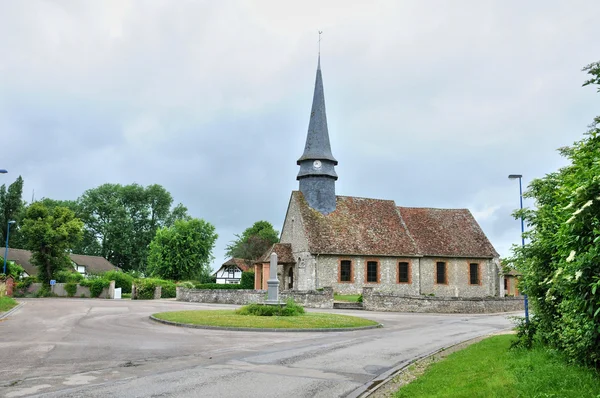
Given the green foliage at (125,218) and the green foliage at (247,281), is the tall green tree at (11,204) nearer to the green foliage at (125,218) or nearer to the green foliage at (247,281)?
the green foliage at (125,218)

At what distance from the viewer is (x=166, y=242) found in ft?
194

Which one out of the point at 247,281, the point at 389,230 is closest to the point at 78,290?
the point at 247,281

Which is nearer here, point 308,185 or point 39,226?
point 308,185

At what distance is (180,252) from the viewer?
58.8 metres

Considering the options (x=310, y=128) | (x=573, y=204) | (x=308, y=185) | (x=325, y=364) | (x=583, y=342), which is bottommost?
(x=325, y=364)

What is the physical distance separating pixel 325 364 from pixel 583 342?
5566 mm

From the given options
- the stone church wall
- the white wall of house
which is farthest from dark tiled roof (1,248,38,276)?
the stone church wall

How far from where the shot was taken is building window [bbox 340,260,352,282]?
38.7 m

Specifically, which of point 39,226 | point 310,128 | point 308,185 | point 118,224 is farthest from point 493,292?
point 118,224

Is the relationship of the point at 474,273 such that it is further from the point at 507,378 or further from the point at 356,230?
the point at 507,378

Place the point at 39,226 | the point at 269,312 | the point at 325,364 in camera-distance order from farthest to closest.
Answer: the point at 39,226, the point at 269,312, the point at 325,364

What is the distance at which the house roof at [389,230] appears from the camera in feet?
129

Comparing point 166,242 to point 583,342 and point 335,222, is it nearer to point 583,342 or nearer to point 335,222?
point 335,222

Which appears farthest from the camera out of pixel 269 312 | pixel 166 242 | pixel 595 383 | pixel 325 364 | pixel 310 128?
pixel 166 242
